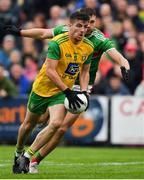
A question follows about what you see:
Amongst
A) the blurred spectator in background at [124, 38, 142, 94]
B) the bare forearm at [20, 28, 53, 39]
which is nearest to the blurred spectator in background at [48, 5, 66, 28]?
the blurred spectator in background at [124, 38, 142, 94]

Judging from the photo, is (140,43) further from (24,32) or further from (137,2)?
(24,32)

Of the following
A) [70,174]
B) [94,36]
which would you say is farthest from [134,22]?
[70,174]

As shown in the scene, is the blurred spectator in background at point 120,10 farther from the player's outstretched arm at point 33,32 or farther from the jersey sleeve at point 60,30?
the jersey sleeve at point 60,30

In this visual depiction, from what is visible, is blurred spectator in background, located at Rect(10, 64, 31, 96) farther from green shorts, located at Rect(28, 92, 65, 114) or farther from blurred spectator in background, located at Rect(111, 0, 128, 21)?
green shorts, located at Rect(28, 92, 65, 114)

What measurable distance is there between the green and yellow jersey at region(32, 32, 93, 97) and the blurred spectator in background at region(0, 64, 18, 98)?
694 centimetres

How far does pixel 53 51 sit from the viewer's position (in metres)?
11.9

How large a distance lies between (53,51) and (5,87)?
7664 mm

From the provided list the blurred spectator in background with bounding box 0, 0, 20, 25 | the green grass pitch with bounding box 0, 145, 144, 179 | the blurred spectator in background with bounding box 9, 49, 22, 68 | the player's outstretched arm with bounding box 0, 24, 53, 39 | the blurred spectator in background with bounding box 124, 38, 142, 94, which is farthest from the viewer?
the blurred spectator in background with bounding box 0, 0, 20, 25

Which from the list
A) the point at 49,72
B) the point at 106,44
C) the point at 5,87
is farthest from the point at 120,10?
the point at 49,72

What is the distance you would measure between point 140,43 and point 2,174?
1034 centimetres

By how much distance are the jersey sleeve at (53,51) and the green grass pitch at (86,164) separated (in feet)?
5.38

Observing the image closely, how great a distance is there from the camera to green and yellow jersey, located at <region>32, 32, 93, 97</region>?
1194 centimetres

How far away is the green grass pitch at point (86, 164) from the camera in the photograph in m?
11.8

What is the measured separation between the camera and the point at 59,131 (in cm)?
1242
